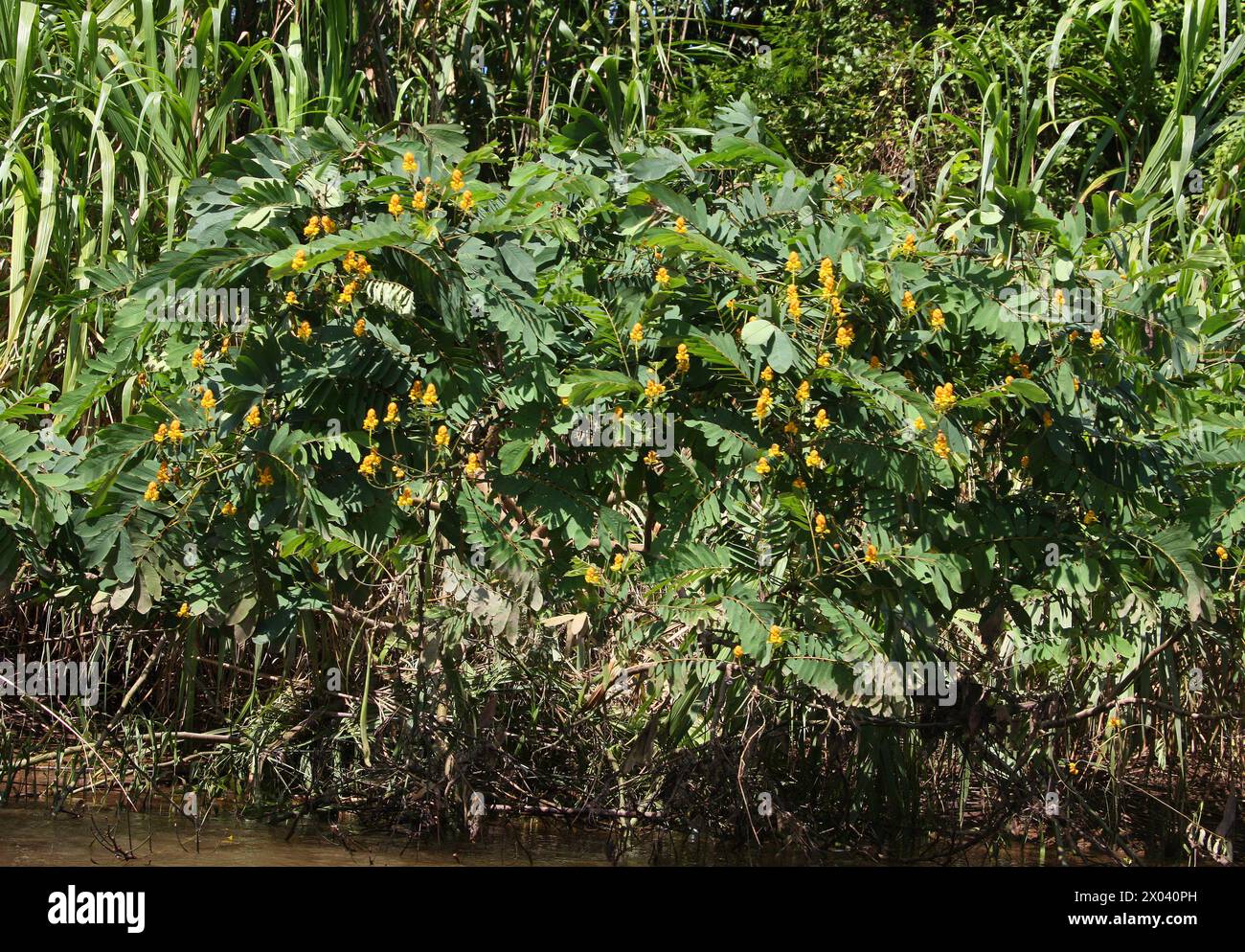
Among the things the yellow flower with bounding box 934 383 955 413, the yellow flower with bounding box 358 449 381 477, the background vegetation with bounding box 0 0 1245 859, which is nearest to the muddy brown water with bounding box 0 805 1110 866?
the background vegetation with bounding box 0 0 1245 859

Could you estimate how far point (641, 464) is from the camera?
10.5ft

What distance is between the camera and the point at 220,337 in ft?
10.6

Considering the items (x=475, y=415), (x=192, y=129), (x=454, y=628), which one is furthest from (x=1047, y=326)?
(x=192, y=129)

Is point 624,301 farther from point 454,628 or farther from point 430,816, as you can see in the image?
point 430,816

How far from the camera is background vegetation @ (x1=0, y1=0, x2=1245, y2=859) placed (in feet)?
9.93

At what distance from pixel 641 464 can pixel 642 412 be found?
21cm

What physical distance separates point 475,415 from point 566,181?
1.95 feet

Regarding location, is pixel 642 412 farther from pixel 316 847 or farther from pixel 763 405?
pixel 316 847

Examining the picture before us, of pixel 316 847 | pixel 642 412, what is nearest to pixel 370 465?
pixel 642 412

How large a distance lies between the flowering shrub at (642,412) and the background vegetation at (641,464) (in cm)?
1

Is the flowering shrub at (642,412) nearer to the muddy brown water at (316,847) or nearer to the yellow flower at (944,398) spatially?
the yellow flower at (944,398)

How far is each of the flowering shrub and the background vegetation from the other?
0.5 inches

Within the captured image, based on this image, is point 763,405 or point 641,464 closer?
point 763,405

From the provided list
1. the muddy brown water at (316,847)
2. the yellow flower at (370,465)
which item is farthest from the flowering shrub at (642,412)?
the muddy brown water at (316,847)
